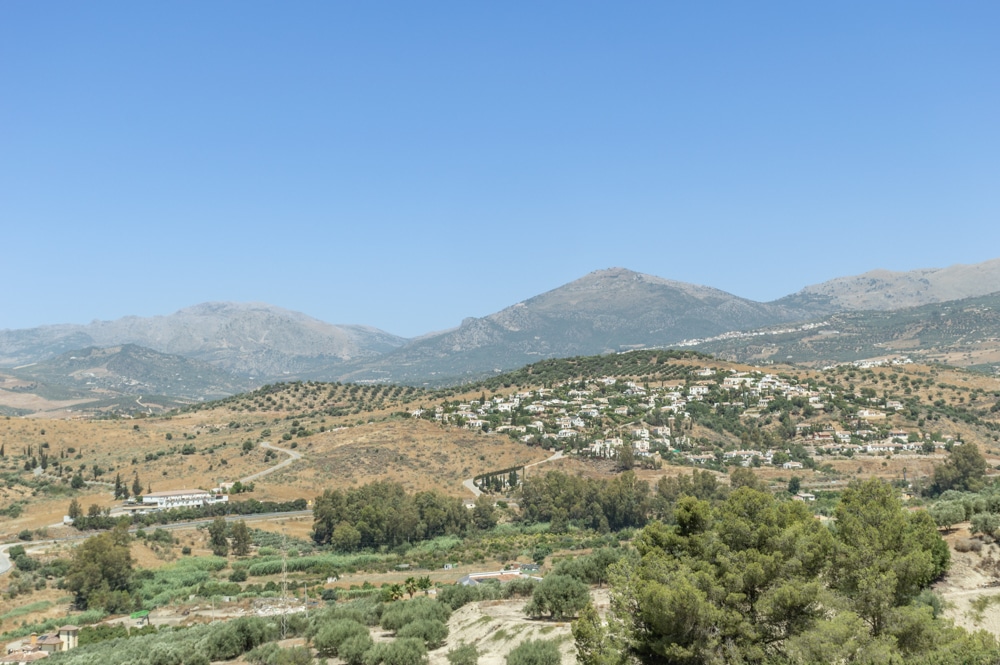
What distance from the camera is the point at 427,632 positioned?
28.7m

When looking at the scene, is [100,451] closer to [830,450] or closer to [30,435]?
[30,435]

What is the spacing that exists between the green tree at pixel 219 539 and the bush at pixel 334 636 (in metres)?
35.9

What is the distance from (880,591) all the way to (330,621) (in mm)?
19225

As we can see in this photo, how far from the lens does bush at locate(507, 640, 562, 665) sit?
2331 centimetres

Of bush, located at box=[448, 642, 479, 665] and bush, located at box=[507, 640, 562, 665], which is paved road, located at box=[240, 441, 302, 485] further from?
bush, located at box=[507, 640, 562, 665]

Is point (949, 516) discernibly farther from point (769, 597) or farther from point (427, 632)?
point (427, 632)

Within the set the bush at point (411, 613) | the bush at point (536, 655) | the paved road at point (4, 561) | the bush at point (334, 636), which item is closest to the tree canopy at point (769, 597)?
the bush at point (536, 655)

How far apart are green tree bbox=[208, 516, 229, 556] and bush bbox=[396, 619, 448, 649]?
36.9 m

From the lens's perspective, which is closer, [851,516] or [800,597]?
[800,597]

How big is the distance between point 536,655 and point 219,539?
4567 cm

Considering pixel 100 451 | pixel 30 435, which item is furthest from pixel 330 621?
pixel 30 435

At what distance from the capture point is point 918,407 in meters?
105

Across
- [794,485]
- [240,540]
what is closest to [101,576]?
[240,540]

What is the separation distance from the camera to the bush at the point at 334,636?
28062 millimetres
